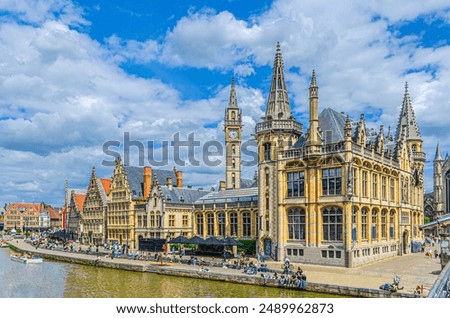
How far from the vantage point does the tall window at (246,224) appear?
206ft

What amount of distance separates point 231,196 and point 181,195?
9542 millimetres

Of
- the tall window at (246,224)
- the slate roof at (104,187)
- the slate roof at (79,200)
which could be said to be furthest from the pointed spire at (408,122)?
the slate roof at (79,200)

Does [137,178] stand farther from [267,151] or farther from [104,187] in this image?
[267,151]

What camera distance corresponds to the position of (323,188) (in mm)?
49469

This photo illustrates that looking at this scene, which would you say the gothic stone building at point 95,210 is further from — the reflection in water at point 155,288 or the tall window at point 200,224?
the reflection in water at point 155,288

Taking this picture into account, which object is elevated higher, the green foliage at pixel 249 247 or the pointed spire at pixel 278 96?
the pointed spire at pixel 278 96

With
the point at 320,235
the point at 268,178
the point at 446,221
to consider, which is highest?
the point at 268,178

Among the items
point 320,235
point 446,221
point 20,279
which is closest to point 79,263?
point 20,279

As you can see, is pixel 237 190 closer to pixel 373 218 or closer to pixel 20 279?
pixel 373 218

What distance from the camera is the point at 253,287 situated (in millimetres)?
39344

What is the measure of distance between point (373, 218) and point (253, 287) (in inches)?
849

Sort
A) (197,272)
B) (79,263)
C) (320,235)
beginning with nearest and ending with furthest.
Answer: (197,272), (320,235), (79,263)

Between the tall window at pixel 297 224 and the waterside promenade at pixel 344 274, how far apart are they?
12.7 feet

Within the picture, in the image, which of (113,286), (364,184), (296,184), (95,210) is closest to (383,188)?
(364,184)
